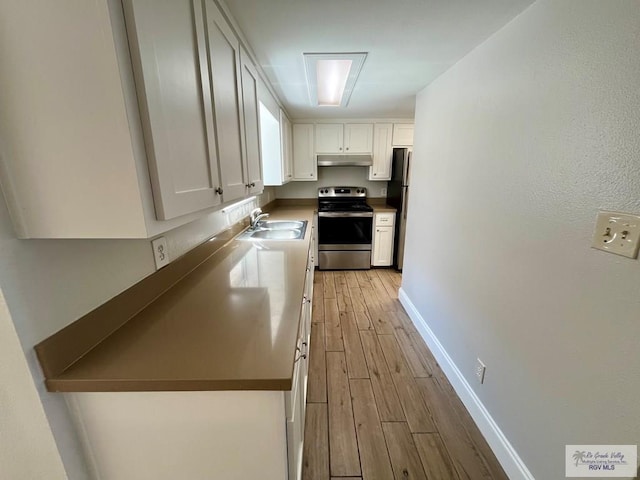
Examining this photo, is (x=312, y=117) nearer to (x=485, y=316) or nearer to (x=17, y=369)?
(x=485, y=316)

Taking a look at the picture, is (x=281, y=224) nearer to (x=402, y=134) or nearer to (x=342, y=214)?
(x=342, y=214)

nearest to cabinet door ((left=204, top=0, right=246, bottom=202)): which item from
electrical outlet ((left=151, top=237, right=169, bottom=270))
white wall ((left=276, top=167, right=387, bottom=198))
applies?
electrical outlet ((left=151, top=237, right=169, bottom=270))

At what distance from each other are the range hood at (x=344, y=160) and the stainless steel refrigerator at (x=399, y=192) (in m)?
0.39

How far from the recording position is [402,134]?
369cm

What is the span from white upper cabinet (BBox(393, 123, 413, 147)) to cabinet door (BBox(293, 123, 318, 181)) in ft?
3.95

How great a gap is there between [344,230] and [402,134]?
Answer: 1.62 metres

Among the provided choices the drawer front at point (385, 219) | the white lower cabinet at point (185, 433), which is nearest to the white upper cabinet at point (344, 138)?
the drawer front at point (385, 219)

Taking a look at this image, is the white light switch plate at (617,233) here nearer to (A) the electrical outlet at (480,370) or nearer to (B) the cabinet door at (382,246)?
(A) the electrical outlet at (480,370)

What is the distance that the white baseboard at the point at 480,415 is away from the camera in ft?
3.98

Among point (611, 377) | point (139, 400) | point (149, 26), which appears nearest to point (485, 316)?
point (611, 377)

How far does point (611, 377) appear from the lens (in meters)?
0.84

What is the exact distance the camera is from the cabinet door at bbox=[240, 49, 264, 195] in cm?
143

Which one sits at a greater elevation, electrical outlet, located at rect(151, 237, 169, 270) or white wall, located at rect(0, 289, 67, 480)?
electrical outlet, located at rect(151, 237, 169, 270)

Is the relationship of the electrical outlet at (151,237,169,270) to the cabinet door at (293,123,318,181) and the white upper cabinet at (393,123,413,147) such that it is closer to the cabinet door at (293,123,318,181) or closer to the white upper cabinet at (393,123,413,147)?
the cabinet door at (293,123,318,181)
